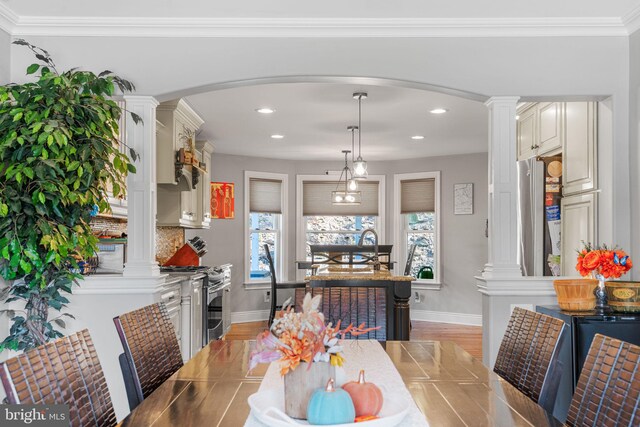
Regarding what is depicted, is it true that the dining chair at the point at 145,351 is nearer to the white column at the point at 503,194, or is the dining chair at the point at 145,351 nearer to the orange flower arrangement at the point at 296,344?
the orange flower arrangement at the point at 296,344

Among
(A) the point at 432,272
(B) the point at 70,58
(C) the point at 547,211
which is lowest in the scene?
(A) the point at 432,272

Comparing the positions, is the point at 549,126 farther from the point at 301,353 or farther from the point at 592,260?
the point at 301,353

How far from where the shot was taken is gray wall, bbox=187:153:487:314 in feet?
26.7

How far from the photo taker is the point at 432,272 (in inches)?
340

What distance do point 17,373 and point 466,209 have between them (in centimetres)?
763

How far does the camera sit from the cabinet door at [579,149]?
3.58m

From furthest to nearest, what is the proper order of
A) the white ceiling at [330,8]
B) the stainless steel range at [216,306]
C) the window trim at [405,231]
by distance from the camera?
the window trim at [405,231] → the stainless steel range at [216,306] → the white ceiling at [330,8]

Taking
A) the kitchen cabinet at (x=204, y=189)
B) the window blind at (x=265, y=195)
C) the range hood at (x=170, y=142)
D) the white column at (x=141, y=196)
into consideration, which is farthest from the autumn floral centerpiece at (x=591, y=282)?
the window blind at (x=265, y=195)

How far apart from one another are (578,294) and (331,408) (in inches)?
82.9

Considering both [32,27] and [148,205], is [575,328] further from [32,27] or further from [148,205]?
[32,27]

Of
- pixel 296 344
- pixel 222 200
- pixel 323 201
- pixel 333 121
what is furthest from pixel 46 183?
pixel 323 201

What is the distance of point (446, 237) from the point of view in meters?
8.45

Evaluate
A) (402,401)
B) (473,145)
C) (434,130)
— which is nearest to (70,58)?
(402,401)

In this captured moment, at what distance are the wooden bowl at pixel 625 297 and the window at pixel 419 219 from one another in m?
5.56
